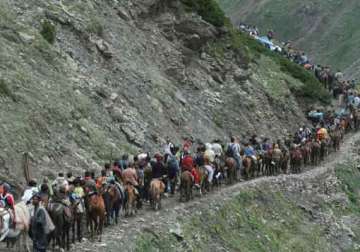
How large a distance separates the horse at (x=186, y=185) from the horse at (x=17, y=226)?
10.5m

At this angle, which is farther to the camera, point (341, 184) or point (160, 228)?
point (341, 184)

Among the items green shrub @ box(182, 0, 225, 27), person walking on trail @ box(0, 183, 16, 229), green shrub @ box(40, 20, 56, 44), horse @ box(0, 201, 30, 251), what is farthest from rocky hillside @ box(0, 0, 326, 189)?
horse @ box(0, 201, 30, 251)

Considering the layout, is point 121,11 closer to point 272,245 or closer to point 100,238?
point 272,245

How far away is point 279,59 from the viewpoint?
201 feet

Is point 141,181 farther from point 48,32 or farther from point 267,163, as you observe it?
point 267,163

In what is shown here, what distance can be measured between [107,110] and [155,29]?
1189cm

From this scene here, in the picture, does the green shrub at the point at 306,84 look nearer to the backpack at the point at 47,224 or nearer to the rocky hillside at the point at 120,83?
the rocky hillside at the point at 120,83

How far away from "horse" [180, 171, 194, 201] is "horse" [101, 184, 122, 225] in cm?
497

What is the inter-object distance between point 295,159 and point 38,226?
23727mm

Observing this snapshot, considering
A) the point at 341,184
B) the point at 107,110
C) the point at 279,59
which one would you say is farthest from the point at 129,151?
the point at 279,59

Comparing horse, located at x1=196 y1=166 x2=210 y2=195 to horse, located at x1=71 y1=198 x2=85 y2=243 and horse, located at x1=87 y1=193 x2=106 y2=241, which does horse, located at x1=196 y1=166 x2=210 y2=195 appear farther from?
horse, located at x1=71 y1=198 x2=85 y2=243

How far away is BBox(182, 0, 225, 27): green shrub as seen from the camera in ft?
169

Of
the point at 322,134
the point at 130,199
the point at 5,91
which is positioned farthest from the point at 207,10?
the point at 130,199

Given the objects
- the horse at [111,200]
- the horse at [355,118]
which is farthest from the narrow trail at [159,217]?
the horse at [355,118]
